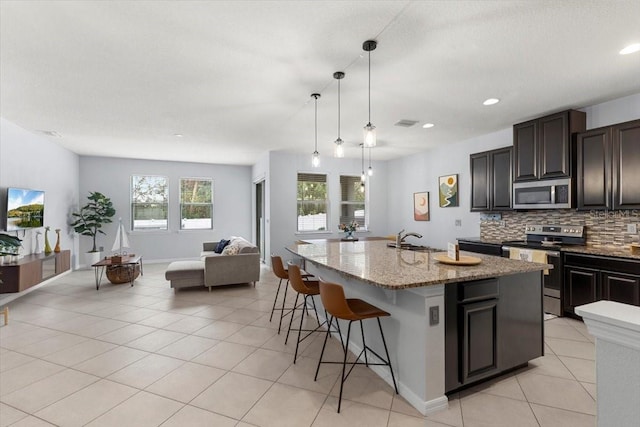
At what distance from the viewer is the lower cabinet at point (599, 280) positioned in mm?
3086

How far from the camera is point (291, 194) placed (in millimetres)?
6887

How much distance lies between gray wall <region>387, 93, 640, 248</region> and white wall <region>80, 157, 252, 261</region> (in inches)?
165

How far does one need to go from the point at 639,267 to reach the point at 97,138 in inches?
313

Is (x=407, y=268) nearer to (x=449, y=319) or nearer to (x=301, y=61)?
(x=449, y=319)

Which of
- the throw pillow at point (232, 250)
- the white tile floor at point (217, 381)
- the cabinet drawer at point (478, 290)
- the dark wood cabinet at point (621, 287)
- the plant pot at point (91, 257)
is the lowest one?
the white tile floor at point (217, 381)

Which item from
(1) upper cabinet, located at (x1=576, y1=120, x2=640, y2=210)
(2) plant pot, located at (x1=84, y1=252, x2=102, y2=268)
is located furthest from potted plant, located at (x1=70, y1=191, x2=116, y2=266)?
(1) upper cabinet, located at (x1=576, y1=120, x2=640, y2=210)

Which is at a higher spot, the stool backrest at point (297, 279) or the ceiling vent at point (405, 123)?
the ceiling vent at point (405, 123)

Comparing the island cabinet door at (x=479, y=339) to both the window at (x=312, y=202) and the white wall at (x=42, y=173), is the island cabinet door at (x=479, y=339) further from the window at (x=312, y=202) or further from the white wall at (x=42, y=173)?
the white wall at (x=42, y=173)

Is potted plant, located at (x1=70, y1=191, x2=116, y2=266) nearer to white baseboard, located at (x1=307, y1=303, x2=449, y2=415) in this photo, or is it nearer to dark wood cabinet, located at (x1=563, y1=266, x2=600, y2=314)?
white baseboard, located at (x1=307, y1=303, x2=449, y2=415)

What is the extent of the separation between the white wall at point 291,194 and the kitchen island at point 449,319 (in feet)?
14.0

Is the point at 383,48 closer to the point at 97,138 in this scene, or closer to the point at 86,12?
the point at 86,12

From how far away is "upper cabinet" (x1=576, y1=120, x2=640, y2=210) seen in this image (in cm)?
330

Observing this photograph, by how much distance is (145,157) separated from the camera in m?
7.45

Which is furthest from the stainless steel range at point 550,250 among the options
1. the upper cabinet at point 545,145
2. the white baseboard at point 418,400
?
the white baseboard at point 418,400
